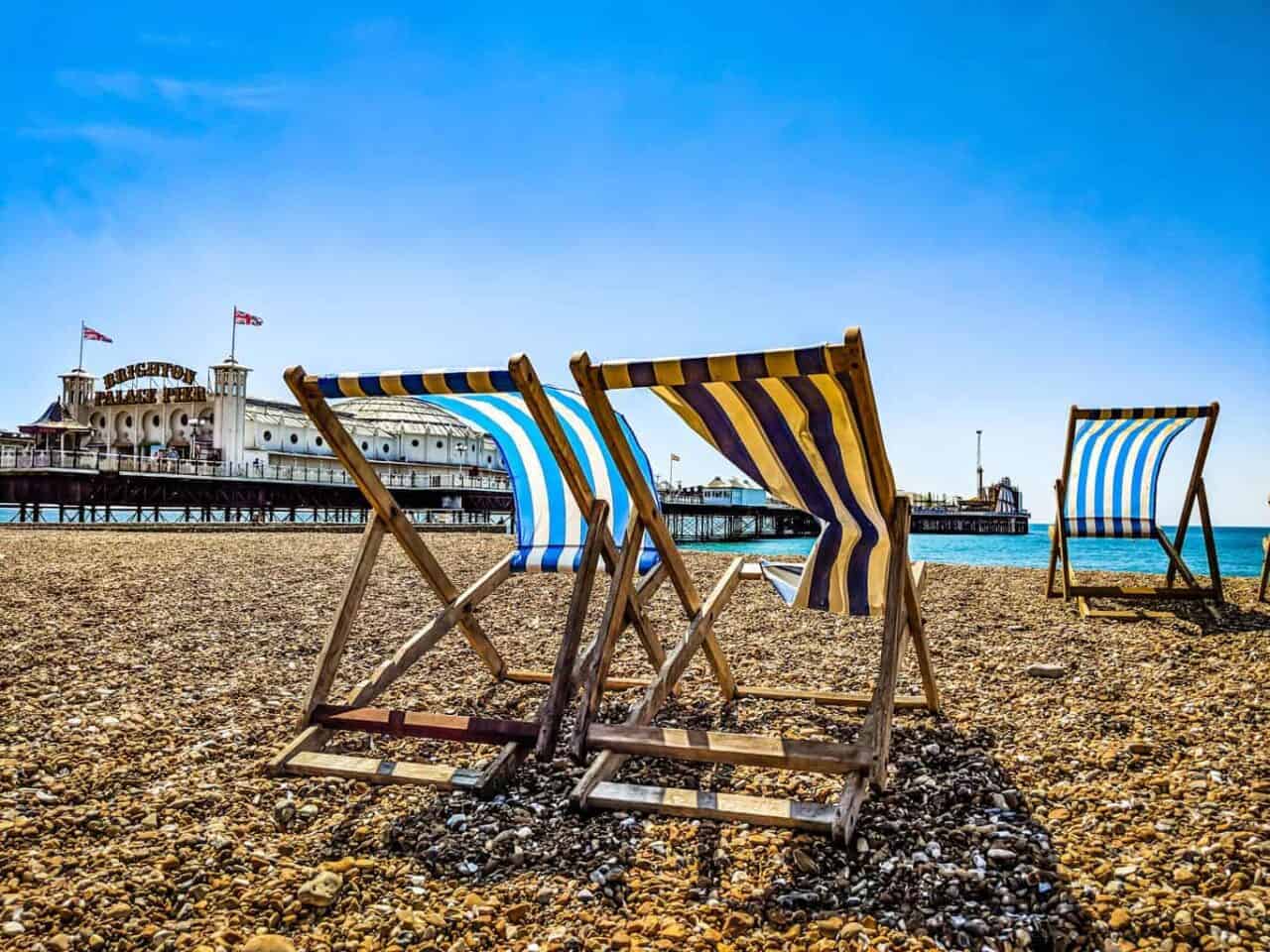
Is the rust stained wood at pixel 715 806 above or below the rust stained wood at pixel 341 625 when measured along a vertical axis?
below

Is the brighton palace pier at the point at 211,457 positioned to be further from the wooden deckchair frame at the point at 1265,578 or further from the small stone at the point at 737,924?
the small stone at the point at 737,924

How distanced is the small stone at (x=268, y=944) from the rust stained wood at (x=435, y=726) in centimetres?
95

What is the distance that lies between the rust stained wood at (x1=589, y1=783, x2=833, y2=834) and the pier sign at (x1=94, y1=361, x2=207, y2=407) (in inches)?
1667

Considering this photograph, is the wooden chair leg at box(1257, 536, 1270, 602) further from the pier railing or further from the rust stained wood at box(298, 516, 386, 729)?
→ the pier railing

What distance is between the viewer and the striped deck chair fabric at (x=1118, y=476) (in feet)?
20.4

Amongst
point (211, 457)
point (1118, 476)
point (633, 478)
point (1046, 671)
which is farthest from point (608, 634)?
point (211, 457)

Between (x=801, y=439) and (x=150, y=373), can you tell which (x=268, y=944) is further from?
(x=150, y=373)

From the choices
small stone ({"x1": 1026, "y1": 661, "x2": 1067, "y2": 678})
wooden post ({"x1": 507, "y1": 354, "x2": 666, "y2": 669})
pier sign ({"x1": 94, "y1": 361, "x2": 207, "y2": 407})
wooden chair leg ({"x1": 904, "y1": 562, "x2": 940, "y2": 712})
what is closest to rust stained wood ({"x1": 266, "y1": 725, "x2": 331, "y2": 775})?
wooden post ({"x1": 507, "y1": 354, "x2": 666, "y2": 669})

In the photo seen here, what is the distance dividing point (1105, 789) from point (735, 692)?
5.15ft

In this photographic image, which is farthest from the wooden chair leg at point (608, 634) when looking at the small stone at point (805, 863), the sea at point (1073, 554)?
the sea at point (1073, 554)

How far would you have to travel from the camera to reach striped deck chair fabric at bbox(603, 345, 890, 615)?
2336 millimetres

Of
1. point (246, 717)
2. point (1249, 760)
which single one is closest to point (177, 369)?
point (246, 717)

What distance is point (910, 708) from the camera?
3488 mm

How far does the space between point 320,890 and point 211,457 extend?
40271 mm
